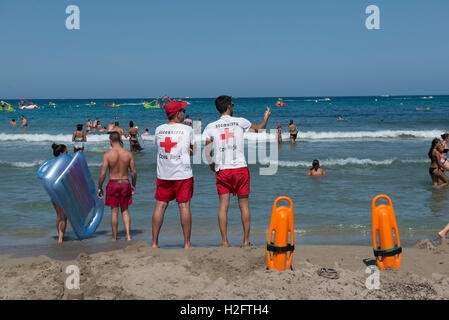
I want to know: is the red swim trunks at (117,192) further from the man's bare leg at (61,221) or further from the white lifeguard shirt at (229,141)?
the white lifeguard shirt at (229,141)

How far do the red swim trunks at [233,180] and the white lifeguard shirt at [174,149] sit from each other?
42 cm

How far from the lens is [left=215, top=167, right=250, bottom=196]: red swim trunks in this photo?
5113 millimetres

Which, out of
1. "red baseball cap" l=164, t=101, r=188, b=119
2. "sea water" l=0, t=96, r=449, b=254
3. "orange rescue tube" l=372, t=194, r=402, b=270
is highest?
"red baseball cap" l=164, t=101, r=188, b=119

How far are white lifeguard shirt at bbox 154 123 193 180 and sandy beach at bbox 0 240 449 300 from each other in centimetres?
92

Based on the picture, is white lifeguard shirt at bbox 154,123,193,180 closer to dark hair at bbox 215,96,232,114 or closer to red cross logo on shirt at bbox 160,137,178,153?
red cross logo on shirt at bbox 160,137,178,153

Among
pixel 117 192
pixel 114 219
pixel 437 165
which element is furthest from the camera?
pixel 437 165

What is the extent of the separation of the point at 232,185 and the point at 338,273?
1.55 meters

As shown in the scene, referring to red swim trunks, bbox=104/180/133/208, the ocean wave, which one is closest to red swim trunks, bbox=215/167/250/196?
red swim trunks, bbox=104/180/133/208

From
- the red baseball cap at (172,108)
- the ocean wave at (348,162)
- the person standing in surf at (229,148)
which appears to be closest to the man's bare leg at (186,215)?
the person standing in surf at (229,148)

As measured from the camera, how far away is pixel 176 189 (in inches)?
205

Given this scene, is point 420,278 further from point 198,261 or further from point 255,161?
point 255,161

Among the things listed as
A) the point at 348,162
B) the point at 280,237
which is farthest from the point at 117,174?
the point at 348,162
